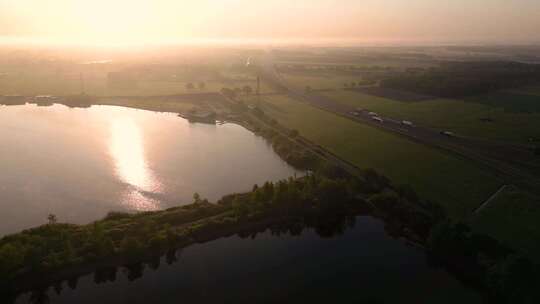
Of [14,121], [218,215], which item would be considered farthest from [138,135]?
[218,215]

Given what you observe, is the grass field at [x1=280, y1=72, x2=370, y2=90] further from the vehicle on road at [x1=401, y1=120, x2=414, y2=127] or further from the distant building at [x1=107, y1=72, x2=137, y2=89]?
the distant building at [x1=107, y1=72, x2=137, y2=89]

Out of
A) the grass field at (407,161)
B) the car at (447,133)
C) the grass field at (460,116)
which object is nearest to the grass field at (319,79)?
the grass field at (460,116)

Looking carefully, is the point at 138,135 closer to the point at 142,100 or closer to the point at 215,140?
the point at 215,140

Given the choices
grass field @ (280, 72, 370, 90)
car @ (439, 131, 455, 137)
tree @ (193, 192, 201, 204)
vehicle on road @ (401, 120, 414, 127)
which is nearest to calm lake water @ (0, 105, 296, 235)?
tree @ (193, 192, 201, 204)

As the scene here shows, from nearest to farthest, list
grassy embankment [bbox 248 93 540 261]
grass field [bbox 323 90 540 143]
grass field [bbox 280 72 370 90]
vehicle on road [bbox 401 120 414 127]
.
Answer: grassy embankment [bbox 248 93 540 261] < grass field [bbox 323 90 540 143] < vehicle on road [bbox 401 120 414 127] < grass field [bbox 280 72 370 90]

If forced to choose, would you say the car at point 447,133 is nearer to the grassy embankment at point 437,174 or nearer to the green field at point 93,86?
the grassy embankment at point 437,174

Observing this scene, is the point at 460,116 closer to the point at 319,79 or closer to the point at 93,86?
the point at 319,79

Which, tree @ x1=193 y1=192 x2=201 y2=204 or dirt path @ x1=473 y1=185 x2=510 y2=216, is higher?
tree @ x1=193 y1=192 x2=201 y2=204
